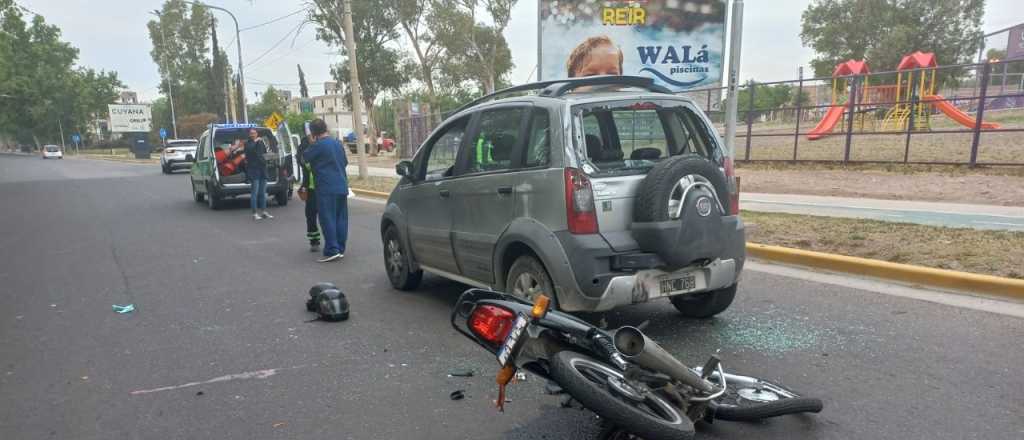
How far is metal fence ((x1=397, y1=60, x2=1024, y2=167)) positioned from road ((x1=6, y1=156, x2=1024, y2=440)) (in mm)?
9036

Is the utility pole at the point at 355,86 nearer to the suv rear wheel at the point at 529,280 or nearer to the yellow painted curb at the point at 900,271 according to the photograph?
the yellow painted curb at the point at 900,271

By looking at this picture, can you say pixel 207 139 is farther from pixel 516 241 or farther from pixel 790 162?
pixel 790 162

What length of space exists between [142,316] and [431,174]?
272cm

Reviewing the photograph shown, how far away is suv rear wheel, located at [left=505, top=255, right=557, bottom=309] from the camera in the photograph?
14.1 ft

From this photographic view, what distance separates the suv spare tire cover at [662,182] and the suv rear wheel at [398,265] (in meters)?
2.71

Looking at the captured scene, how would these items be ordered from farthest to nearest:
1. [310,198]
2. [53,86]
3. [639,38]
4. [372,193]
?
[53,86], [372,193], [639,38], [310,198]

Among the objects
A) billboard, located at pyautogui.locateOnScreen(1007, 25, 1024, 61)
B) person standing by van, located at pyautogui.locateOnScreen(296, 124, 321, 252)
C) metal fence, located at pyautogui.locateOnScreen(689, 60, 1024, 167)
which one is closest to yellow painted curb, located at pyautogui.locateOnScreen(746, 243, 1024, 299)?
person standing by van, located at pyautogui.locateOnScreen(296, 124, 321, 252)

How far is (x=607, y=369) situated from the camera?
2.75 metres

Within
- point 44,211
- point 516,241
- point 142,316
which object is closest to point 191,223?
point 44,211

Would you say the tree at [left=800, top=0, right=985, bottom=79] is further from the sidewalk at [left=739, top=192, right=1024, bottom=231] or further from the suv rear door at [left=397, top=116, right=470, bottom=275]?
the suv rear door at [left=397, top=116, right=470, bottom=275]

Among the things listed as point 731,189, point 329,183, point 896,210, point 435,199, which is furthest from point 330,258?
point 896,210

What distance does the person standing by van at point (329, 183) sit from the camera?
298 inches

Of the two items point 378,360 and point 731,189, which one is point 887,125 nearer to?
point 731,189

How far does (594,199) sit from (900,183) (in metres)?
10.7
